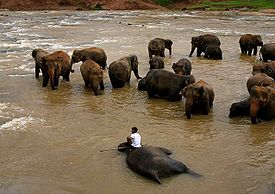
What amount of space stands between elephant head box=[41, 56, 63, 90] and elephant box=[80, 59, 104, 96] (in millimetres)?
856

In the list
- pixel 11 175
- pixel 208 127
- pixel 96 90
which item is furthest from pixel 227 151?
pixel 96 90

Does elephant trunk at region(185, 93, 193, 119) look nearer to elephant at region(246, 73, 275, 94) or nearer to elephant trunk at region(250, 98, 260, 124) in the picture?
elephant trunk at region(250, 98, 260, 124)

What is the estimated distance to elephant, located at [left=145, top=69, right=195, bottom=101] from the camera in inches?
513

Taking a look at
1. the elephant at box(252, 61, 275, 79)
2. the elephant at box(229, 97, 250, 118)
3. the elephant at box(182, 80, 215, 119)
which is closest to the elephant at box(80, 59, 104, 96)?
the elephant at box(182, 80, 215, 119)

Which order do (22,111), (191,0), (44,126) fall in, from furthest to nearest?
(191,0)
(22,111)
(44,126)

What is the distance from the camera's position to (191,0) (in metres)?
67.1

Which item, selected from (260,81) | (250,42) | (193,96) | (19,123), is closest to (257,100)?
(193,96)

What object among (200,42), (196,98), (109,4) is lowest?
(196,98)

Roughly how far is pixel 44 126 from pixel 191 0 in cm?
5837

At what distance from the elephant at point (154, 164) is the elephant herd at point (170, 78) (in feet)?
10.4

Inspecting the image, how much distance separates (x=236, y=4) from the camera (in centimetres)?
6131

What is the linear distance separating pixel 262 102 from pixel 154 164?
399 cm

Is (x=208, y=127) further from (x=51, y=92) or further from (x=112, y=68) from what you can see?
(x=51, y=92)

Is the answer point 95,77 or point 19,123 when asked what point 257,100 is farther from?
point 19,123
